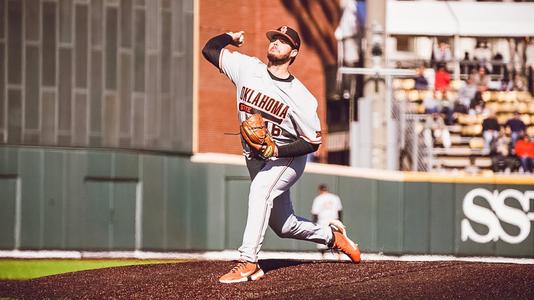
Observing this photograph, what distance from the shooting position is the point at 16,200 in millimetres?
22844

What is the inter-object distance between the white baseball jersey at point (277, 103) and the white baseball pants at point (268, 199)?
0.20 metres

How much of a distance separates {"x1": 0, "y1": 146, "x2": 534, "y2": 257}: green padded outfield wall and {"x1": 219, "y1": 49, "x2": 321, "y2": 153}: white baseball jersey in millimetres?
13293

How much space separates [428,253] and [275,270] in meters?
12.9

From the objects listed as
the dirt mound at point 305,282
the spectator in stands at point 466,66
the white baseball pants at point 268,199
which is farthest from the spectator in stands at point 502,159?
the white baseball pants at point 268,199

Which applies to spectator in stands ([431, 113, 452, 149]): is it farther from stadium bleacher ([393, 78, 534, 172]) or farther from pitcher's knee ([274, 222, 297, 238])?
pitcher's knee ([274, 222, 297, 238])

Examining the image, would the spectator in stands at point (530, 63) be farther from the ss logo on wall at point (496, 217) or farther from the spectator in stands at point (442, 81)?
the ss logo on wall at point (496, 217)

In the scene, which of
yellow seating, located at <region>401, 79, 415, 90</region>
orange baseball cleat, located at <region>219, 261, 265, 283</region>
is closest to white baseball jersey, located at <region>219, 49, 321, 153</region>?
orange baseball cleat, located at <region>219, 261, 265, 283</region>

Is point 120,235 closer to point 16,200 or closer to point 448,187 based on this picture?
point 16,200

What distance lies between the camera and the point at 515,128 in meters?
21.7

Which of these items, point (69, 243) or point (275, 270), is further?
point (69, 243)

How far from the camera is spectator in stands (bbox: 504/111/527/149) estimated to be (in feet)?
70.9

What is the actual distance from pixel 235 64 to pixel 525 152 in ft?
45.3

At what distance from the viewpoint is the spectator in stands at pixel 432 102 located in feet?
74.4

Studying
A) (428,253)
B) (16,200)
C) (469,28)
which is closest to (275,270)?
(428,253)
